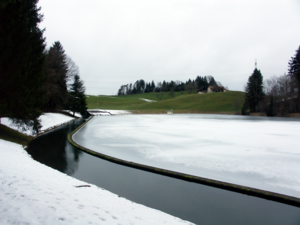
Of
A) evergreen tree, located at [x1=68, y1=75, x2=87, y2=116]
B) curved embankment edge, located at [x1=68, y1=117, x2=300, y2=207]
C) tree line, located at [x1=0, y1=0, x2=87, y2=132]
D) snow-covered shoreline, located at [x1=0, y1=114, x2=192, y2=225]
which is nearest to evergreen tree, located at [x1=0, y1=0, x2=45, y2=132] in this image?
tree line, located at [x1=0, y1=0, x2=87, y2=132]

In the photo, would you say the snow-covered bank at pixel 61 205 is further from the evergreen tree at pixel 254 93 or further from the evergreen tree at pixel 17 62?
the evergreen tree at pixel 254 93

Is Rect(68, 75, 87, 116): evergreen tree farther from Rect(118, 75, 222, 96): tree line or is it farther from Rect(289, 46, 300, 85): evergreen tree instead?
Rect(118, 75, 222, 96): tree line

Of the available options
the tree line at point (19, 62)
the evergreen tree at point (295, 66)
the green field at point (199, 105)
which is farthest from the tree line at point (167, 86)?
the tree line at point (19, 62)

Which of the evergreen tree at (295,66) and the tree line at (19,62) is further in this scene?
the evergreen tree at (295,66)

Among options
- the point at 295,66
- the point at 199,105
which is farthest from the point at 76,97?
the point at 295,66

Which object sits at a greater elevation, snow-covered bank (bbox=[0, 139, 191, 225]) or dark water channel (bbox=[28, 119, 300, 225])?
snow-covered bank (bbox=[0, 139, 191, 225])

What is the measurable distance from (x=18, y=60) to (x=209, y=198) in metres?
10.7

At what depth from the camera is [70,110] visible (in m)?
39.0

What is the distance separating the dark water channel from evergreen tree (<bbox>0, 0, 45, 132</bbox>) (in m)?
5.43

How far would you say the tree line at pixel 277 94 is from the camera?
44688 mm

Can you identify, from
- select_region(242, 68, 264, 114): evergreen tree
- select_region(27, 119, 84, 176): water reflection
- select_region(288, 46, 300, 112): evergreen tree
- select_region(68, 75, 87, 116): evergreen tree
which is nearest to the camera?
select_region(27, 119, 84, 176): water reflection

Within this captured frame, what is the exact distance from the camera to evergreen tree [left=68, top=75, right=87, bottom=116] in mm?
38219

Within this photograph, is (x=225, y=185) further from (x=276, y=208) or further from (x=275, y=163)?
(x=275, y=163)

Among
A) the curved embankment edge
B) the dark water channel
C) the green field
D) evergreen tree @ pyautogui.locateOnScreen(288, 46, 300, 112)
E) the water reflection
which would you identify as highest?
evergreen tree @ pyautogui.locateOnScreen(288, 46, 300, 112)
